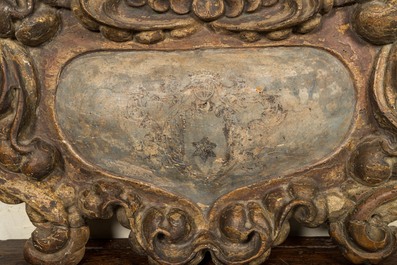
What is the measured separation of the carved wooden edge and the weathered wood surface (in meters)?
0.10

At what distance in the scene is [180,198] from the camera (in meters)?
1.09

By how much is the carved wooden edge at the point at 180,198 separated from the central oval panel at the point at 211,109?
3 cm

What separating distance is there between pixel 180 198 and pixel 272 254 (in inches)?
9.3

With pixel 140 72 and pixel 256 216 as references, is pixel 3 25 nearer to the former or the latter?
pixel 140 72

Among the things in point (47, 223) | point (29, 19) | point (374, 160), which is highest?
point (29, 19)

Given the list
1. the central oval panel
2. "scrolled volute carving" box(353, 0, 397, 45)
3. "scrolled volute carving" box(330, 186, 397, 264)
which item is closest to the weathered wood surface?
"scrolled volute carving" box(330, 186, 397, 264)

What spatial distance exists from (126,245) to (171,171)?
28 centimetres

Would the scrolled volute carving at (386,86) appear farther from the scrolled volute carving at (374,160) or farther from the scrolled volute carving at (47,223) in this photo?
the scrolled volute carving at (47,223)

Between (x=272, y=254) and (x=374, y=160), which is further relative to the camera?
(x=272, y=254)

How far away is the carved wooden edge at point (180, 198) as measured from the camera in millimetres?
1027

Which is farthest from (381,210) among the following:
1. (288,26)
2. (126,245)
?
(126,245)

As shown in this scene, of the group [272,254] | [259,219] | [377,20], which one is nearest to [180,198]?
[259,219]

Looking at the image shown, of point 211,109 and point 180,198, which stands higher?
point 211,109

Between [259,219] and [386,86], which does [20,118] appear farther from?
[386,86]
